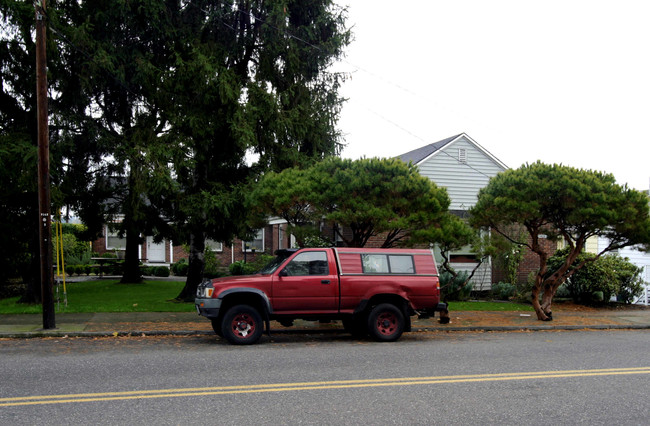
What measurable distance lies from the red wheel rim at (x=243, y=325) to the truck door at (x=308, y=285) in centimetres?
51

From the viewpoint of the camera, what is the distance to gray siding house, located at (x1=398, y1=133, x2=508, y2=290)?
21688 mm

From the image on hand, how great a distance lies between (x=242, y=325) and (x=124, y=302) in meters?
8.54

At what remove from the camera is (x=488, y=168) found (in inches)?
886

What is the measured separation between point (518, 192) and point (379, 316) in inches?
194

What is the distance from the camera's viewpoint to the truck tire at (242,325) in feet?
33.9

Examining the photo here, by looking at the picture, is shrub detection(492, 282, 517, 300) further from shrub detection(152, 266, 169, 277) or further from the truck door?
shrub detection(152, 266, 169, 277)

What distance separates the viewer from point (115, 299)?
18516 millimetres

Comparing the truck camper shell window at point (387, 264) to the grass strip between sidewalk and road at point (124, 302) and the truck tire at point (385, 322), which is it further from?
the grass strip between sidewalk and road at point (124, 302)

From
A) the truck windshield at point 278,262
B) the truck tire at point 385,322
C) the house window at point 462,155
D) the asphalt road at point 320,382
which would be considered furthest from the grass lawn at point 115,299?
the house window at point 462,155

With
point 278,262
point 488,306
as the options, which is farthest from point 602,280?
point 278,262

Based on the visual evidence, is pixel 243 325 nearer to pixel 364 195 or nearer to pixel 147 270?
pixel 364 195

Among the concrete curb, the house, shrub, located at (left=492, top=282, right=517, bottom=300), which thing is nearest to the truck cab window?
the concrete curb

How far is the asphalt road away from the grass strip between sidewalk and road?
4.38m

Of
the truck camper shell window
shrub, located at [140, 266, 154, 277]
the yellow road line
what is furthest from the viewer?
shrub, located at [140, 266, 154, 277]
